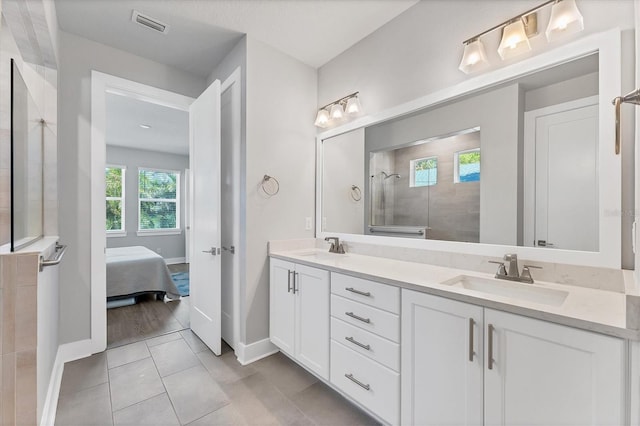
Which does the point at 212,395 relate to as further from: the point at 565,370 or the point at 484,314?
the point at 565,370

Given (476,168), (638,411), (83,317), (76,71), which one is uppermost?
(76,71)

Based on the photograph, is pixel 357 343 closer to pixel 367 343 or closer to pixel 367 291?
pixel 367 343

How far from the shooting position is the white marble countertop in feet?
2.89

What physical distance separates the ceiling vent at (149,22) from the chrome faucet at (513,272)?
9.36 ft

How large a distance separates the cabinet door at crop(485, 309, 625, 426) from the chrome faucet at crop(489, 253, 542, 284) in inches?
16.9

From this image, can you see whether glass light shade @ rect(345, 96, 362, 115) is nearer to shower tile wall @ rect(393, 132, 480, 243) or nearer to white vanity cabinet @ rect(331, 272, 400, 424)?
shower tile wall @ rect(393, 132, 480, 243)

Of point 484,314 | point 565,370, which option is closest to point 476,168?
point 484,314

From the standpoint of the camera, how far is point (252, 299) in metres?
2.28

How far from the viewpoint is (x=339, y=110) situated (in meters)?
2.45

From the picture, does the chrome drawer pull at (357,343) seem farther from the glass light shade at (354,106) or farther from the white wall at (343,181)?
the glass light shade at (354,106)

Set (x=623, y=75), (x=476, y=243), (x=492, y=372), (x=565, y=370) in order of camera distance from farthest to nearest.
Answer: (x=476, y=243) → (x=623, y=75) → (x=492, y=372) → (x=565, y=370)

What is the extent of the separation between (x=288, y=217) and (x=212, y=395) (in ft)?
4.66

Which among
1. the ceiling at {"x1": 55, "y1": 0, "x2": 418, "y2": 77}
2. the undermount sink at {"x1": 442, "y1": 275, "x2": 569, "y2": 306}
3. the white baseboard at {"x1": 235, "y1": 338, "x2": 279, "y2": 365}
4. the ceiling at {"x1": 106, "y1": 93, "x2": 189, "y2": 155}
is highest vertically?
the ceiling at {"x1": 55, "y1": 0, "x2": 418, "y2": 77}

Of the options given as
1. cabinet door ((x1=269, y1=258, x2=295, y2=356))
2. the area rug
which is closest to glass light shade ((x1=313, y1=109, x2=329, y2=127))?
cabinet door ((x1=269, y1=258, x2=295, y2=356))
